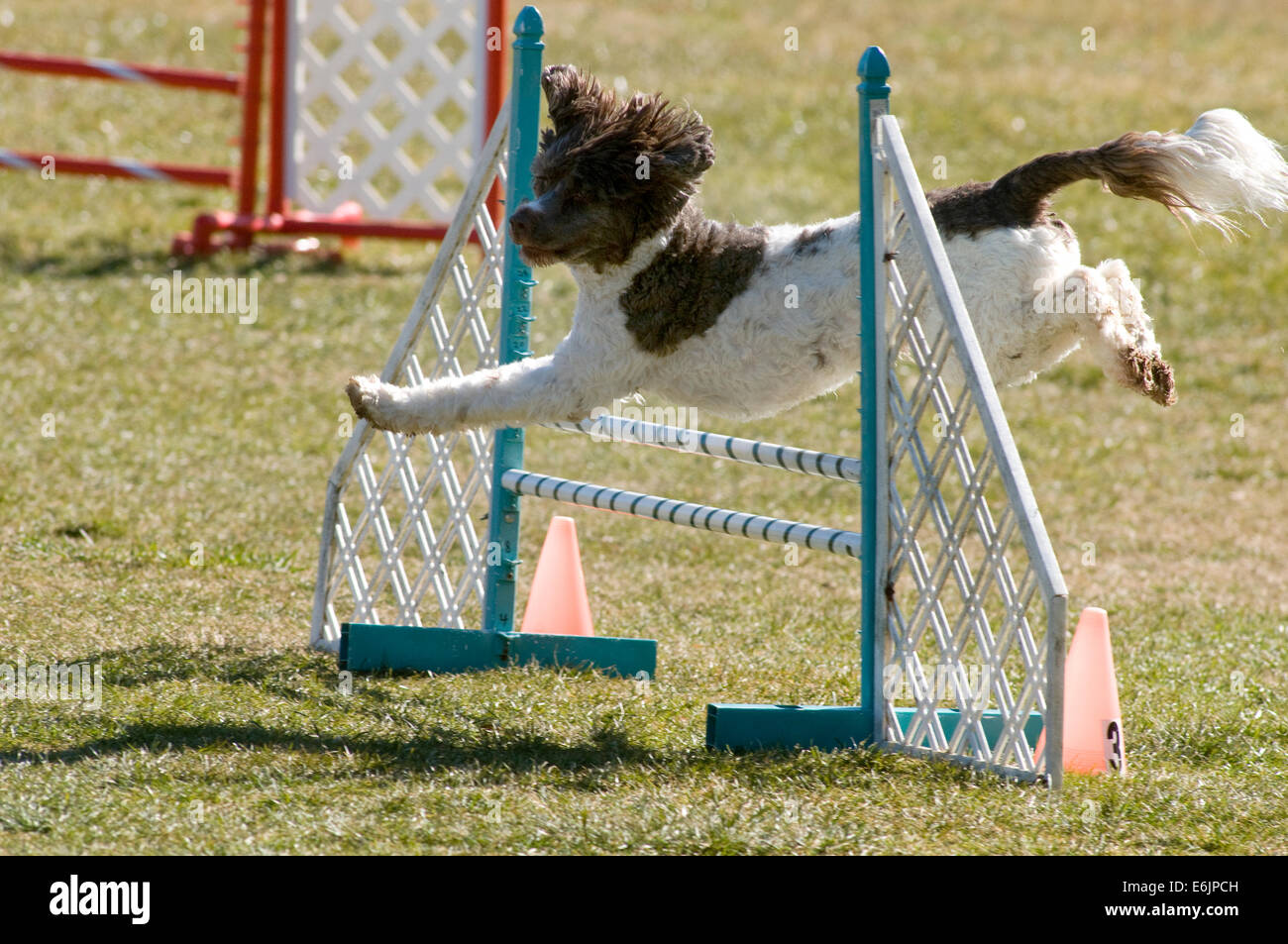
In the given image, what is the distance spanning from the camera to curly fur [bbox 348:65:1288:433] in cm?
402

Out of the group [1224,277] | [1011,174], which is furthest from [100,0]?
[1011,174]

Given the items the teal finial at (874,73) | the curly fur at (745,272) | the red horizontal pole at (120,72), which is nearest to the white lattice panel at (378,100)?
the red horizontal pole at (120,72)

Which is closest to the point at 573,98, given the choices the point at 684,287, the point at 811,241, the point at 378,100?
the point at 684,287

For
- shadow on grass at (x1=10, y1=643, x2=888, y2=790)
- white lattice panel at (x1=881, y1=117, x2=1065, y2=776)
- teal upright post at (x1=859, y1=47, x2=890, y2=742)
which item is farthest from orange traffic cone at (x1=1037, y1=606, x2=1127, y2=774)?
shadow on grass at (x1=10, y1=643, x2=888, y2=790)

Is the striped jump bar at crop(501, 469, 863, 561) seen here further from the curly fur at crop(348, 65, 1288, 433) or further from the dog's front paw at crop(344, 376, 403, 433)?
the dog's front paw at crop(344, 376, 403, 433)

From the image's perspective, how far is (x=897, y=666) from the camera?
421cm

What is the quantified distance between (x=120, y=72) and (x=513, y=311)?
6.85 meters

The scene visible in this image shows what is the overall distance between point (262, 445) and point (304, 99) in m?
4.10

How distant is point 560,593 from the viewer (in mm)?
5660

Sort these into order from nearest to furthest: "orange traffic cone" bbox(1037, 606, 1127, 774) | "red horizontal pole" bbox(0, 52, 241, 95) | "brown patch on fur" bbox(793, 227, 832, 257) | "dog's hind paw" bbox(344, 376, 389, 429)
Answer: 1. "brown patch on fur" bbox(793, 227, 832, 257)
2. "dog's hind paw" bbox(344, 376, 389, 429)
3. "orange traffic cone" bbox(1037, 606, 1127, 774)
4. "red horizontal pole" bbox(0, 52, 241, 95)

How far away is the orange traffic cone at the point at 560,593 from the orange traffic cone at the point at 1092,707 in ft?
5.94

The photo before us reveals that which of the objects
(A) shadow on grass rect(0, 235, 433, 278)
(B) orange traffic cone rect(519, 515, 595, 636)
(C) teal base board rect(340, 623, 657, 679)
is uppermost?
(A) shadow on grass rect(0, 235, 433, 278)

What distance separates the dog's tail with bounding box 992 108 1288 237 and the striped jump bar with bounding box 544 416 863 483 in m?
0.84

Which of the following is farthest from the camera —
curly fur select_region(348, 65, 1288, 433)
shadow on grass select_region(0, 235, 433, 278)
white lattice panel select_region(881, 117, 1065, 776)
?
shadow on grass select_region(0, 235, 433, 278)
